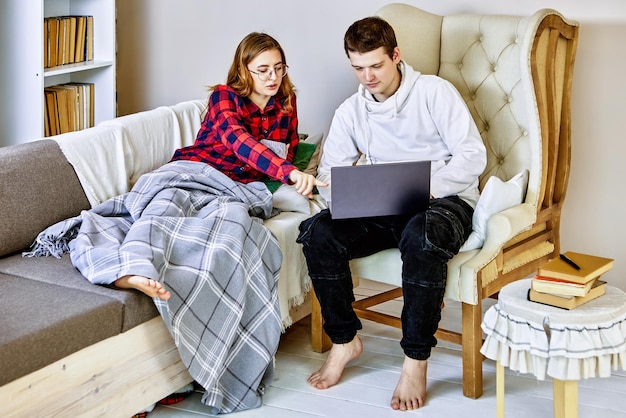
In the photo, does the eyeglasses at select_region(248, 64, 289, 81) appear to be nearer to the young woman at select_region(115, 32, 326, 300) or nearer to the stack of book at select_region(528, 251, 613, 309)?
the young woman at select_region(115, 32, 326, 300)

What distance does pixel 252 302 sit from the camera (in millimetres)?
2465

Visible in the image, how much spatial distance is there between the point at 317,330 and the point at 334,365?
0.78 feet

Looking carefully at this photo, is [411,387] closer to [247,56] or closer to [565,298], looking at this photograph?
[565,298]

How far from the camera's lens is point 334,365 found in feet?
8.41

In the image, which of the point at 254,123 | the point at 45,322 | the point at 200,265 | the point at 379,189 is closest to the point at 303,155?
the point at 254,123

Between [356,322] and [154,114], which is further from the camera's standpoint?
[154,114]

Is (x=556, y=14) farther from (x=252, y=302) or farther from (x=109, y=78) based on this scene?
(x=109, y=78)

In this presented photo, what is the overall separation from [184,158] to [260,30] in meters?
0.91

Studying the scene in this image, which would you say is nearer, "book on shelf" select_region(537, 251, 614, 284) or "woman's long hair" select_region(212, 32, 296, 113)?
"book on shelf" select_region(537, 251, 614, 284)

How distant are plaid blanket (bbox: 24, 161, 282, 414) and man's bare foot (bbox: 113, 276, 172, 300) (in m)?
0.02

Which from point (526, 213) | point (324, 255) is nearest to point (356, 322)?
point (324, 255)

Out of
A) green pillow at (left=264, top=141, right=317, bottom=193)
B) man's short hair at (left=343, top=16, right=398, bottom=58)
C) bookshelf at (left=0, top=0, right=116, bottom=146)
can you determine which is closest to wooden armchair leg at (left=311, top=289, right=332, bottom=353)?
green pillow at (left=264, top=141, right=317, bottom=193)

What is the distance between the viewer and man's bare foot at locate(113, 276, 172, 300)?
7.02 ft

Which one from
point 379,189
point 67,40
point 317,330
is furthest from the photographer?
point 67,40
